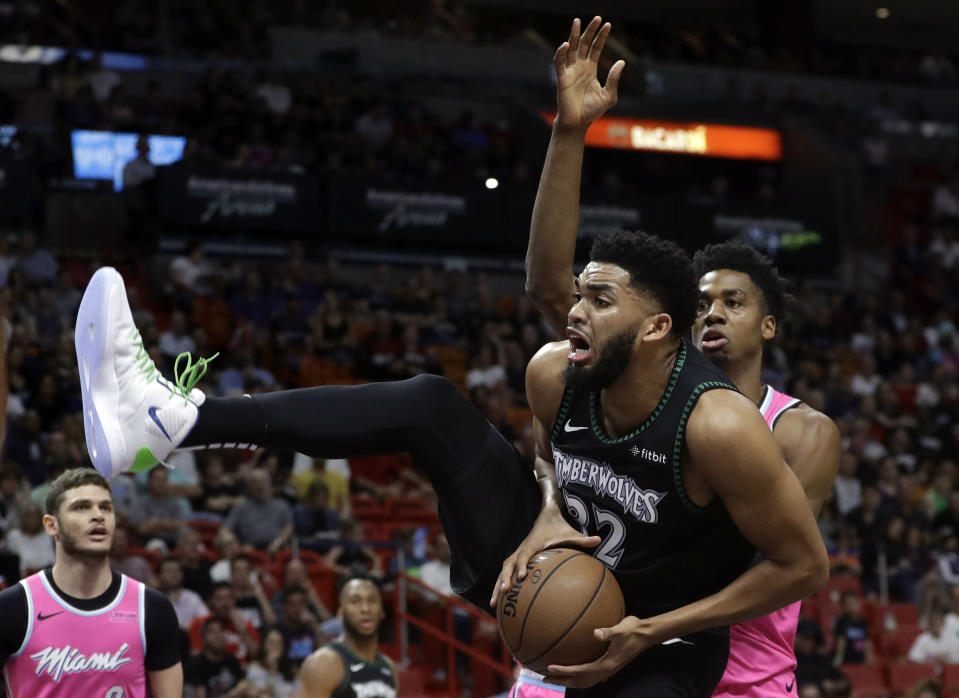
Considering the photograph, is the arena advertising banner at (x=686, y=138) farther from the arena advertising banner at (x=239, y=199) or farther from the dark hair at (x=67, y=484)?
the dark hair at (x=67, y=484)

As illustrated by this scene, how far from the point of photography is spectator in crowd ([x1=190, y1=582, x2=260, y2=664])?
28.9 feet

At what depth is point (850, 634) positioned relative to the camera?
11.1 m

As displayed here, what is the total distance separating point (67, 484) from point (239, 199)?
10.5m

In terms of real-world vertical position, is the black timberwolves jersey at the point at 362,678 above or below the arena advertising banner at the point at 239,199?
below

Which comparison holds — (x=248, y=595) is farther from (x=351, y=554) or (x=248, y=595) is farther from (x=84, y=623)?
(x=84, y=623)

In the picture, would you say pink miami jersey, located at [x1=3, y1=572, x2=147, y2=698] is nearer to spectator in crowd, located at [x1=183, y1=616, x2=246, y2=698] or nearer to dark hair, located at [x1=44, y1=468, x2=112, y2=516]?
dark hair, located at [x1=44, y1=468, x2=112, y2=516]

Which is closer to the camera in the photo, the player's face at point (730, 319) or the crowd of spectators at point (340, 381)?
the player's face at point (730, 319)

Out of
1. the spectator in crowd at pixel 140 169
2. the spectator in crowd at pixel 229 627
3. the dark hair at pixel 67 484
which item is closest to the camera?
the dark hair at pixel 67 484

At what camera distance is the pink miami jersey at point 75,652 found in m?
5.01

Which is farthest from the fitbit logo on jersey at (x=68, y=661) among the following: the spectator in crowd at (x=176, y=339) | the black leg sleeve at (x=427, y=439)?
the spectator in crowd at (x=176, y=339)

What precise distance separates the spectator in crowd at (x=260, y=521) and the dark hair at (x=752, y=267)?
596cm

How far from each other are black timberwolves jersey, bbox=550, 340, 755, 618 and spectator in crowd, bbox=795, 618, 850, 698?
247 inches

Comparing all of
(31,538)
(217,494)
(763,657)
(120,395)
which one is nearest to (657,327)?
(763,657)

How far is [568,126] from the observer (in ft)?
14.0
